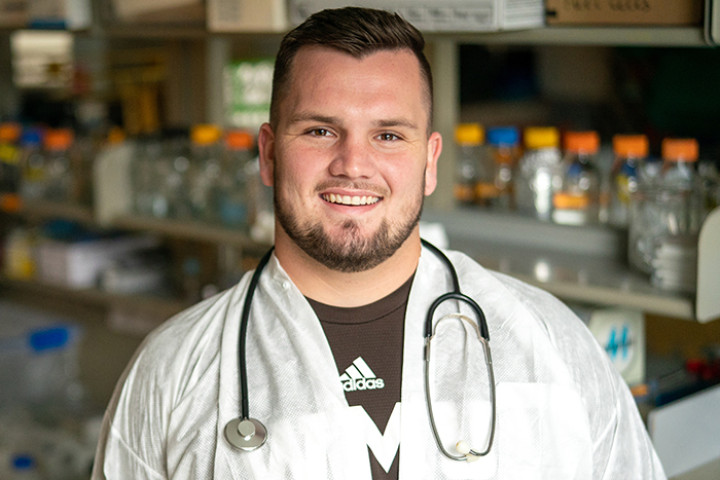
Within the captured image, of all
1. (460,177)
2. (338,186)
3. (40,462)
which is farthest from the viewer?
(40,462)

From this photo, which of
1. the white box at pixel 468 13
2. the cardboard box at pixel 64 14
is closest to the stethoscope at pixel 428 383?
the white box at pixel 468 13

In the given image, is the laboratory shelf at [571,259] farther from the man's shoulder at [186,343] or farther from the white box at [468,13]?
the man's shoulder at [186,343]

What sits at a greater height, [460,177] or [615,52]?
[615,52]

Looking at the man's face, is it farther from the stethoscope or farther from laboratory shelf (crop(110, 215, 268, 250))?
laboratory shelf (crop(110, 215, 268, 250))

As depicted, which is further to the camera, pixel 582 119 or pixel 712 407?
pixel 582 119

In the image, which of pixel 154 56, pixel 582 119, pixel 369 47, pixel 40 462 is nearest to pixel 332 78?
pixel 369 47

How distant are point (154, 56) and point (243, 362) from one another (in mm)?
2383

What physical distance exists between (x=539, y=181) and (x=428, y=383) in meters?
1.05

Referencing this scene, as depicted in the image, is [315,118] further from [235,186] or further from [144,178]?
[144,178]

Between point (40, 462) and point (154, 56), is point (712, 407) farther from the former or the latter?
point (154, 56)

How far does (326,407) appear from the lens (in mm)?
1344

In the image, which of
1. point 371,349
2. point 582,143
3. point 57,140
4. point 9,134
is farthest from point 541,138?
point 9,134

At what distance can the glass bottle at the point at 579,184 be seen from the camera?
211cm

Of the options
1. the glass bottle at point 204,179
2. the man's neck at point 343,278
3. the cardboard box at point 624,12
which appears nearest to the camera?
the man's neck at point 343,278
